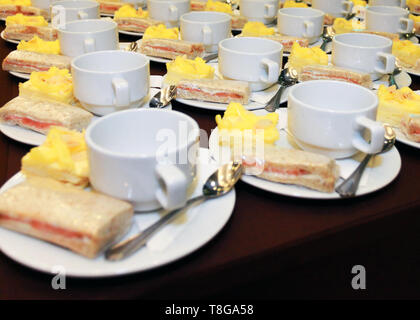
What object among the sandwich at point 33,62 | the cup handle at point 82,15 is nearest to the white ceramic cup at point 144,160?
the sandwich at point 33,62

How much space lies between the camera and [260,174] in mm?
955

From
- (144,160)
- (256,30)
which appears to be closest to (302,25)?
(256,30)

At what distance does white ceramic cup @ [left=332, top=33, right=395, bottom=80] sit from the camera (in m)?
1.46

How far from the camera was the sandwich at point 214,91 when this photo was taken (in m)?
1.31

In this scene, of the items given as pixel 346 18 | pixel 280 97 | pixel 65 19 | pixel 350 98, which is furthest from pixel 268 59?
pixel 346 18

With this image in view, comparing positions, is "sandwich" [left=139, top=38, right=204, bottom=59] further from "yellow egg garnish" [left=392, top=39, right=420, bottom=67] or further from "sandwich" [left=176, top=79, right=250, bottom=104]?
"yellow egg garnish" [left=392, top=39, right=420, bottom=67]

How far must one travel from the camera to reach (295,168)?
0.93 metres

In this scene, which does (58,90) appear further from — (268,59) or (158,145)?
(268,59)

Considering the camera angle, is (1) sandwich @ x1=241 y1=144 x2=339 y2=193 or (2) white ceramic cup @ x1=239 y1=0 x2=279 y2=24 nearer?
(1) sandwich @ x1=241 y1=144 x2=339 y2=193

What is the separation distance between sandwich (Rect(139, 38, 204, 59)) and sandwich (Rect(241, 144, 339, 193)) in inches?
30.5

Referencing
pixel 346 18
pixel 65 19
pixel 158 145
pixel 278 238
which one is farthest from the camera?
pixel 346 18

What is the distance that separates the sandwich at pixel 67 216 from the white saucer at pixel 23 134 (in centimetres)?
27

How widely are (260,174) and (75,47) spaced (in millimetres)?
874

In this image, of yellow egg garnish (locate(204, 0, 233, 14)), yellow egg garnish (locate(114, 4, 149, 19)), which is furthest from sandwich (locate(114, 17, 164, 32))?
yellow egg garnish (locate(204, 0, 233, 14))
